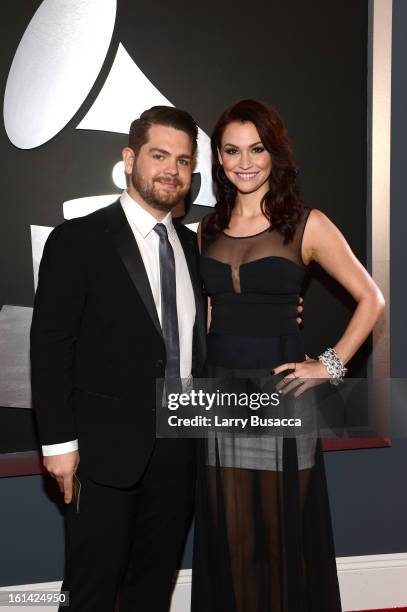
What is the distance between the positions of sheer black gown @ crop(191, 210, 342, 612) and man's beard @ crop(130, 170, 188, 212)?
310 millimetres

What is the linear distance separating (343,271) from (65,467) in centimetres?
120

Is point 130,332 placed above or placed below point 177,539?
above

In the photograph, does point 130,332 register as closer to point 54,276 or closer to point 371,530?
point 54,276

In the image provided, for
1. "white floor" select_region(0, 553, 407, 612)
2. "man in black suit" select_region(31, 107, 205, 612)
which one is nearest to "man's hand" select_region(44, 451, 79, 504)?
"man in black suit" select_region(31, 107, 205, 612)

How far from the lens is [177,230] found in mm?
2480

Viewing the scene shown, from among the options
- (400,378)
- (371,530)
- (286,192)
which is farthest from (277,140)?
(371,530)

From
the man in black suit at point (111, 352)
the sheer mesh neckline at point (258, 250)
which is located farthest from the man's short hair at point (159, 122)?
the sheer mesh neckline at point (258, 250)

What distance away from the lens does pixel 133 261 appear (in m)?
2.18

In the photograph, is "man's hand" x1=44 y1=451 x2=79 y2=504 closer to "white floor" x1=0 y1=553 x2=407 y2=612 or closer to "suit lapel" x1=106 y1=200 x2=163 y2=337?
"suit lapel" x1=106 y1=200 x2=163 y2=337

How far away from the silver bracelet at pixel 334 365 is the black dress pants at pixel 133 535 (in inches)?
22.7

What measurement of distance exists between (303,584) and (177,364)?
3.07 feet

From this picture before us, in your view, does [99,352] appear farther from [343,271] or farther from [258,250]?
[343,271]

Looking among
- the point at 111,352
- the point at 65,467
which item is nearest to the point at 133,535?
the point at 65,467

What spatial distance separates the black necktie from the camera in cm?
222
